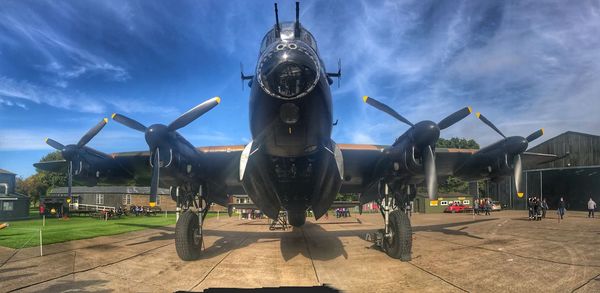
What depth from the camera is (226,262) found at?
10445 mm

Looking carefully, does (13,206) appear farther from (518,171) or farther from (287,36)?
(518,171)

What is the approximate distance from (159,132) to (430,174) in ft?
26.2

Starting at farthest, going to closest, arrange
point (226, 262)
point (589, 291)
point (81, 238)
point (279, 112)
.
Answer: point (81, 238) → point (226, 262) → point (279, 112) → point (589, 291)

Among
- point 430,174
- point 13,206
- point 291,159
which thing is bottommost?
point 13,206

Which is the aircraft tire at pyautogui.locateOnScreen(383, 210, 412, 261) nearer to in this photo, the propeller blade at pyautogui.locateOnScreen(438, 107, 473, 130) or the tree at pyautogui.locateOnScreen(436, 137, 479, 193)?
the propeller blade at pyautogui.locateOnScreen(438, 107, 473, 130)

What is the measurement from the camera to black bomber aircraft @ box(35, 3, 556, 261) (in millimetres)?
7988

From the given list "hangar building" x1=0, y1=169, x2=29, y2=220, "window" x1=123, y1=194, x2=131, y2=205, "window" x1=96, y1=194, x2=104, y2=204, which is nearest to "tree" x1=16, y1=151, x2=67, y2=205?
"window" x1=96, y1=194, x2=104, y2=204

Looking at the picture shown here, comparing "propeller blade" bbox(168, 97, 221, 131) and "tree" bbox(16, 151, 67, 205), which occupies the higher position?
"propeller blade" bbox(168, 97, 221, 131)

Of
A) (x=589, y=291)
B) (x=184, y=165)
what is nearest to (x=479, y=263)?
(x=589, y=291)

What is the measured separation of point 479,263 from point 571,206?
44.7 metres

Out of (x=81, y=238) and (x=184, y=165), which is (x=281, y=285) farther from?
(x=81, y=238)

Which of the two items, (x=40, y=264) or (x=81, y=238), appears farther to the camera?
(x=81, y=238)

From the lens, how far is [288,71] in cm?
727

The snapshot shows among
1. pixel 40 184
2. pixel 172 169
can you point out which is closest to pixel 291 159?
A: pixel 172 169
